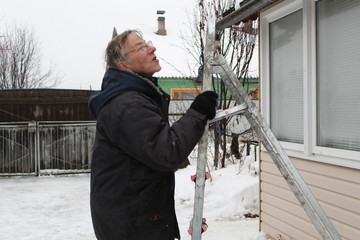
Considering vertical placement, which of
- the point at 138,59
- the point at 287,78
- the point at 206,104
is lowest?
the point at 206,104

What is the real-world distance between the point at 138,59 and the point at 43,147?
29.1 ft

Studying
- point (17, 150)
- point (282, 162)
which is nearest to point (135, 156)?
point (282, 162)

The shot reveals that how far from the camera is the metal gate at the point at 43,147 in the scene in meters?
9.95

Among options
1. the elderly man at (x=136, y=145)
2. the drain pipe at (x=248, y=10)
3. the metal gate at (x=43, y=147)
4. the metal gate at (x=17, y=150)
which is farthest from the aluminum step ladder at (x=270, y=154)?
the metal gate at (x=17, y=150)

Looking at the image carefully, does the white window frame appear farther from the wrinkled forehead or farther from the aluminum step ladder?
the wrinkled forehead

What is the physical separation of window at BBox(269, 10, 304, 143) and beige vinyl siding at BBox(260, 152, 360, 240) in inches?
14.6

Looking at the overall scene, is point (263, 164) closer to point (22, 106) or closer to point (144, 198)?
point (144, 198)

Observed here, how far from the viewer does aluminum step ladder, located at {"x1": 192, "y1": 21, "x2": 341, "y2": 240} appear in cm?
164

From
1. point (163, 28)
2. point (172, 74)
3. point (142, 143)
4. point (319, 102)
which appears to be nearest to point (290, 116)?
point (319, 102)

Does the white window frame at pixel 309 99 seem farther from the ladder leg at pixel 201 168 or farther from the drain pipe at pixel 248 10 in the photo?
the ladder leg at pixel 201 168

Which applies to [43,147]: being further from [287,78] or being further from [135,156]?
[135,156]

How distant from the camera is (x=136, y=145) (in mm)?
1576

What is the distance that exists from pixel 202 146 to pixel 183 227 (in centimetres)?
385

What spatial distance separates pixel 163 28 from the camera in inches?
803
